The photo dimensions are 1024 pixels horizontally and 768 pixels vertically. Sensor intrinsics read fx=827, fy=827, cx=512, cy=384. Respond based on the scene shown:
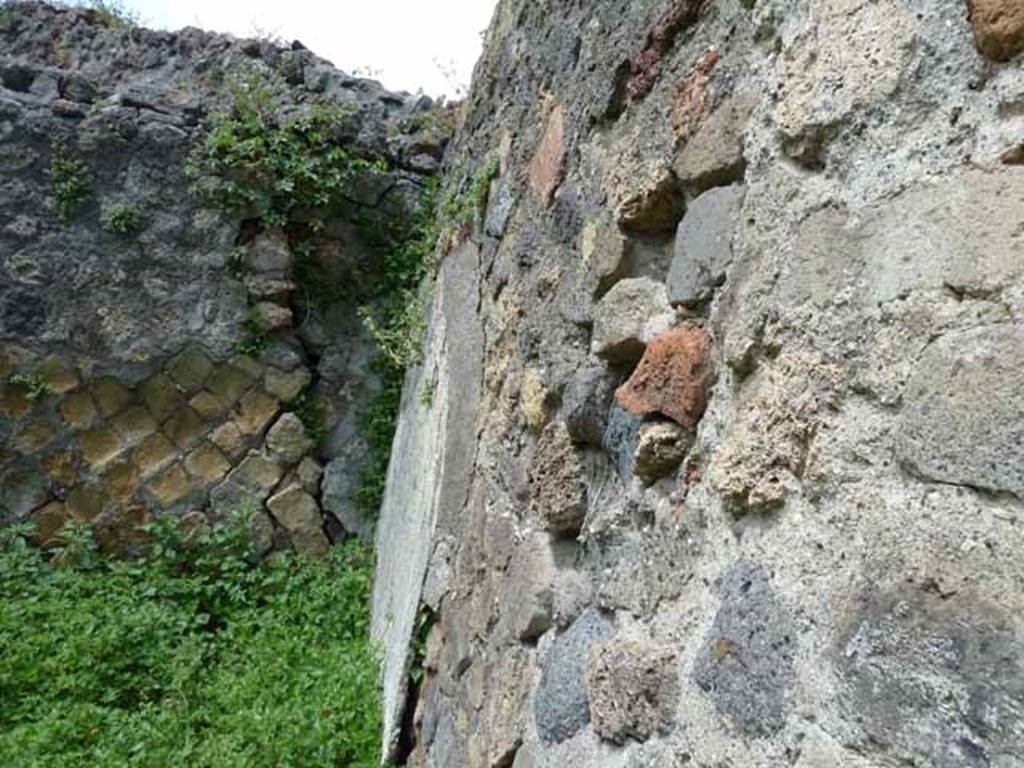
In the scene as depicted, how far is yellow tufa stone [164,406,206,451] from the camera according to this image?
12.3 feet

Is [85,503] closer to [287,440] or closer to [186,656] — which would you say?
[287,440]

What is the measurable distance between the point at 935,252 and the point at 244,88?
12.8 feet

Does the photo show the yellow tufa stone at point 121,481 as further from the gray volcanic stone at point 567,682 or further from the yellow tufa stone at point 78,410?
the gray volcanic stone at point 567,682

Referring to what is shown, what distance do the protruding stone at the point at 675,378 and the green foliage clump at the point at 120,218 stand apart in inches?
129

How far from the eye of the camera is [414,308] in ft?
11.6

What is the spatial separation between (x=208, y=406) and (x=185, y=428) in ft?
0.46

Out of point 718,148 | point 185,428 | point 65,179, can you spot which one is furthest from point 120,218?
point 718,148

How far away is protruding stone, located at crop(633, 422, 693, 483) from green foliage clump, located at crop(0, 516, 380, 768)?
169 centimetres

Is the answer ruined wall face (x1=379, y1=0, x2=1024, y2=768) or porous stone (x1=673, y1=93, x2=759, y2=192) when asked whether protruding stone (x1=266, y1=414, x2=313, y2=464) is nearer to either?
ruined wall face (x1=379, y1=0, x2=1024, y2=768)

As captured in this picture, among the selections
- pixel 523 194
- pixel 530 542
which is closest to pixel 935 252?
pixel 530 542

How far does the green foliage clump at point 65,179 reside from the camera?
3.62 m

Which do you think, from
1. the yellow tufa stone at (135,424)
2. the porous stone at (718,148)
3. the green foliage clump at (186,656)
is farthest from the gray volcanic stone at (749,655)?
the yellow tufa stone at (135,424)

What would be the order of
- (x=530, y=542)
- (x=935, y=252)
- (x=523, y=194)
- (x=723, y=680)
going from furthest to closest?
(x=523, y=194)
(x=530, y=542)
(x=723, y=680)
(x=935, y=252)

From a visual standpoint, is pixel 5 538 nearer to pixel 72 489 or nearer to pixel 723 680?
pixel 72 489
